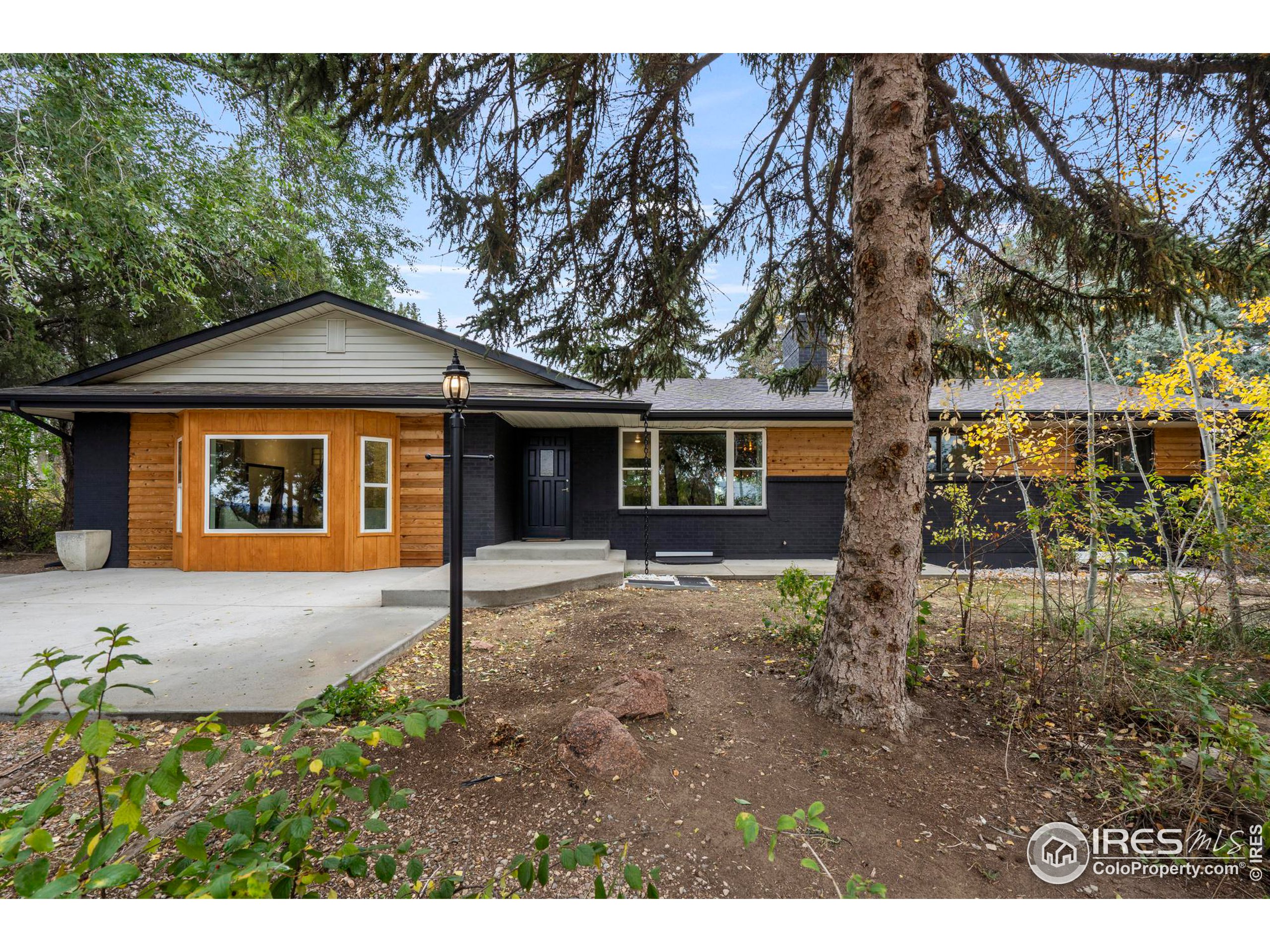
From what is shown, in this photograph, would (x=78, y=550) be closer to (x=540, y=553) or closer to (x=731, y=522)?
(x=540, y=553)

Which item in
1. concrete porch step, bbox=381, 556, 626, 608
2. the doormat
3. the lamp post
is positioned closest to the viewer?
the lamp post

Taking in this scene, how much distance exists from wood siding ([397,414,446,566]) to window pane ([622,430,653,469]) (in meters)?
3.08

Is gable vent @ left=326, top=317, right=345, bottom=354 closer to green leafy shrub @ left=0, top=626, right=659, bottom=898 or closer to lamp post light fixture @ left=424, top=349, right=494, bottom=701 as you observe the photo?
lamp post light fixture @ left=424, top=349, right=494, bottom=701

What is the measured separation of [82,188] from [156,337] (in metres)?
6.36

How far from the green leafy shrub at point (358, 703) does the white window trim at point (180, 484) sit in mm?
6686

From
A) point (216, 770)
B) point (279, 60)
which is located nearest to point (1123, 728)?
point (216, 770)

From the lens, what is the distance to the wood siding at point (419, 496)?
7957mm

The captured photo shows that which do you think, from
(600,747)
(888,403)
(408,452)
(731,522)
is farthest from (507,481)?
(888,403)

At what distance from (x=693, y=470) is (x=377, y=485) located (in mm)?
5155

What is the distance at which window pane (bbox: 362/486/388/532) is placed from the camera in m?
7.50

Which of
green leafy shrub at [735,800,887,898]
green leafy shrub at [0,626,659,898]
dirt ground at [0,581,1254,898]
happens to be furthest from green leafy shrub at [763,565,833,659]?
green leafy shrub at [0,626,659,898]

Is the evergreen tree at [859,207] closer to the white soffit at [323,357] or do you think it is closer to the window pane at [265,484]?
the white soffit at [323,357]

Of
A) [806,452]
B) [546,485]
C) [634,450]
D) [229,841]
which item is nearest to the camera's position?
[229,841]

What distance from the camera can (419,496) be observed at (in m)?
8.00
